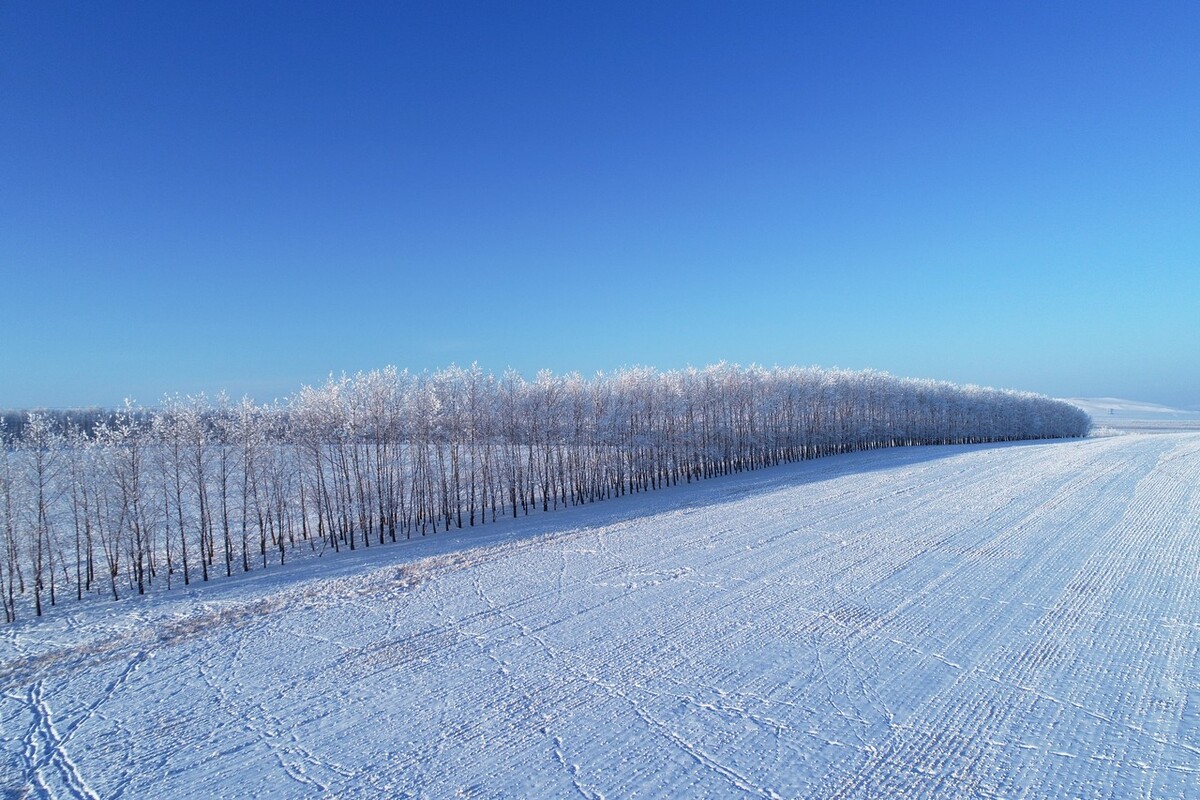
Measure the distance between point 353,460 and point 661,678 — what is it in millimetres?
27109

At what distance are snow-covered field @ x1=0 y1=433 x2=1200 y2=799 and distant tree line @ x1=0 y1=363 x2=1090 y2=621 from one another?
7026 mm

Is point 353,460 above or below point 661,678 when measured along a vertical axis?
above

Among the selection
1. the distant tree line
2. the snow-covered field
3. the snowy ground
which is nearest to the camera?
the snow-covered field

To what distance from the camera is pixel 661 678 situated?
888cm

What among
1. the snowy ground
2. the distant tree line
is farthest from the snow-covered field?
the snowy ground

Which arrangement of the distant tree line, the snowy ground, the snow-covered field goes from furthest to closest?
the snowy ground → the distant tree line → the snow-covered field

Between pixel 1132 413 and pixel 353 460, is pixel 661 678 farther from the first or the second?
pixel 1132 413

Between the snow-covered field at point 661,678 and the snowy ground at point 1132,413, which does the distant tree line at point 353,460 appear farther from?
the snowy ground at point 1132,413

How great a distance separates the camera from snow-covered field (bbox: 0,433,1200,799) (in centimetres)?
677

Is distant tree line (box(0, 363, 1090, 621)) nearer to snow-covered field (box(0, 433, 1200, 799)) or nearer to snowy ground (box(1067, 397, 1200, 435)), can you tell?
snow-covered field (box(0, 433, 1200, 799))

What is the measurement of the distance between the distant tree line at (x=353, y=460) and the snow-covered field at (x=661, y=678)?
703 centimetres

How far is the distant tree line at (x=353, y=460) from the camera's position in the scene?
2225 cm

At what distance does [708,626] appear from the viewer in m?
10.9

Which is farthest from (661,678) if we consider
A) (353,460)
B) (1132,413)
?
(1132,413)
